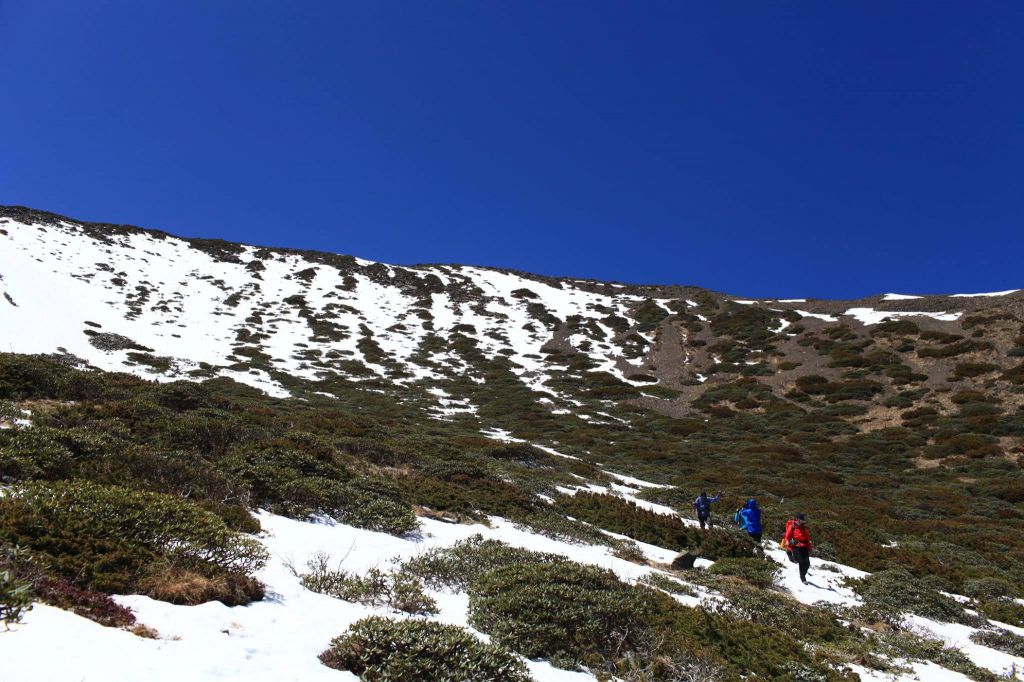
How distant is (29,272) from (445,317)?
131 feet

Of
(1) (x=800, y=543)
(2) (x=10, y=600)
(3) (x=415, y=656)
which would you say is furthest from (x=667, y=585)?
(2) (x=10, y=600)

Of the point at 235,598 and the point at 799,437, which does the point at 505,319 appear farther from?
the point at 235,598

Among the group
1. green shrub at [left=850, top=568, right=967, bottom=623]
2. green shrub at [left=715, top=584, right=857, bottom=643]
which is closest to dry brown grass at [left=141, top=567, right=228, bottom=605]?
green shrub at [left=715, top=584, right=857, bottom=643]

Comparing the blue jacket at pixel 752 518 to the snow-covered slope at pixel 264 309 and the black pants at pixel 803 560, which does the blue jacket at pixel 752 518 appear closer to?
the black pants at pixel 803 560

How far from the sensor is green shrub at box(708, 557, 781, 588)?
1229cm

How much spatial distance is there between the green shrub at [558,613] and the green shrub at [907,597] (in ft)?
25.4

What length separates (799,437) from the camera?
3453 cm

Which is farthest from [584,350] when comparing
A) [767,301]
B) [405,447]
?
[405,447]

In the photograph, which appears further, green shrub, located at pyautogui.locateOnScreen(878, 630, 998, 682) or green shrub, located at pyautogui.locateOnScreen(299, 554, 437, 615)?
green shrub, located at pyautogui.locateOnScreen(878, 630, 998, 682)

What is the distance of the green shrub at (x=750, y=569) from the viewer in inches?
484

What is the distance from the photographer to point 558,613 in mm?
6742

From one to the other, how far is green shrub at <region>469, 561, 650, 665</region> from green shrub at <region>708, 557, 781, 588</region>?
18.9 ft

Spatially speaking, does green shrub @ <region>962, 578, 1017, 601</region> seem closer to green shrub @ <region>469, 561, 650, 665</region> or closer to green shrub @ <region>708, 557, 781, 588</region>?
green shrub @ <region>708, 557, 781, 588</region>

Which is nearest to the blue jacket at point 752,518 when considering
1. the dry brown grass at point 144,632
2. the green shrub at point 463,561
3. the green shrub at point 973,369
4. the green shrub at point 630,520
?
the green shrub at point 630,520
